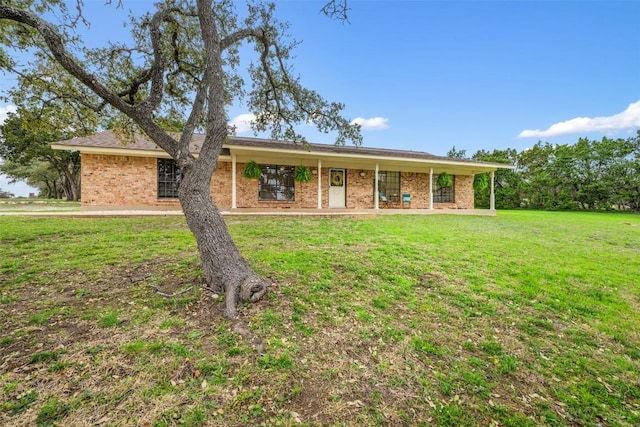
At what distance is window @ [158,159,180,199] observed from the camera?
1136 cm

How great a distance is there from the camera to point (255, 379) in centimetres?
227

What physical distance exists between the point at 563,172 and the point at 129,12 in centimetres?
2835

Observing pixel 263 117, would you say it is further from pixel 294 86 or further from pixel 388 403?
pixel 388 403

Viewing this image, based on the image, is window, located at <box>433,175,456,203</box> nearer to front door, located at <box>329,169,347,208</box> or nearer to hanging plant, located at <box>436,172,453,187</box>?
hanging plant, located at <box>436,172,453,187</box>

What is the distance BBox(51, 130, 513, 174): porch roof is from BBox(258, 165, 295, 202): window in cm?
41

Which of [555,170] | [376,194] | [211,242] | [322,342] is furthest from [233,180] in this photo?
[555,170]

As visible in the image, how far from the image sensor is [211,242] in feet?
12.1

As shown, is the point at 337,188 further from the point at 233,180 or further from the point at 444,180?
the point at 444,180

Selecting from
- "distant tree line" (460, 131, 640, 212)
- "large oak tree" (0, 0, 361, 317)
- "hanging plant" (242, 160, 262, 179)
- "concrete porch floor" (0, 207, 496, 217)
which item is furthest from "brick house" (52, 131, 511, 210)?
"distant tree line" (460, 131, 640, 212)

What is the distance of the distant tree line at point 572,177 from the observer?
66.8ft

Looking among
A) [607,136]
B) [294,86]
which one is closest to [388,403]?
[294,86]

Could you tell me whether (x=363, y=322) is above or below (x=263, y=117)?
below

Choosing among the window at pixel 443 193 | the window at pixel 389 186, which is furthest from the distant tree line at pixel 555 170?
the window at pixel 389 186

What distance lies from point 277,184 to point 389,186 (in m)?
6.10
